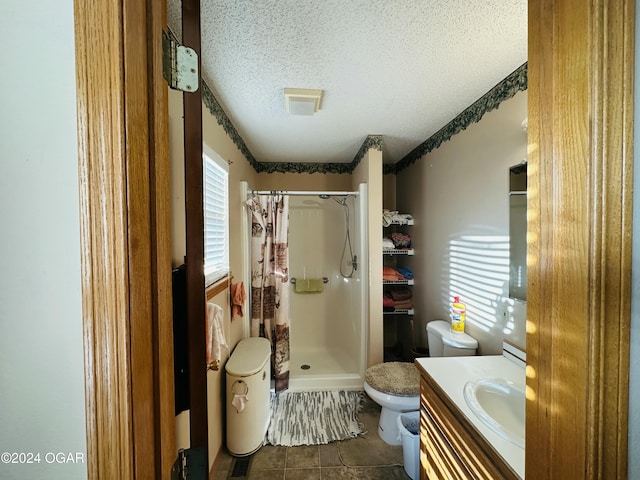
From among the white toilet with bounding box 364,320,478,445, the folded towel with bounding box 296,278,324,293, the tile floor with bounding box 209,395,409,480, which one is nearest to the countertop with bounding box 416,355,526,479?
the white toilet with bounding box 364,320,478,445

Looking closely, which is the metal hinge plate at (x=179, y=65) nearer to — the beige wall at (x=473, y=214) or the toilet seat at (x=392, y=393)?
the beige wall at (x=473, y=214)

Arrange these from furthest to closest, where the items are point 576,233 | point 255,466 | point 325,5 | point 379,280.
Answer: point 379,280, point 255,466, point 325,5, point 576,233

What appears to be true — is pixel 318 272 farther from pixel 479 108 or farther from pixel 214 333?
pixel 479 108

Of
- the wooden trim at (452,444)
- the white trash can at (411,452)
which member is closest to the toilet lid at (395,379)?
the white trash can at (411,452)

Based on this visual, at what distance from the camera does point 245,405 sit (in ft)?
5.60

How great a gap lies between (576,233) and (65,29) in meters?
0.86

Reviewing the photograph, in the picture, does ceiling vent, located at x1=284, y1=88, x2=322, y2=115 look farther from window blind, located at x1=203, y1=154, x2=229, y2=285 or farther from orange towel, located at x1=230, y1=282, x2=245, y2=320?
orange towel, located at x1=230, y1=282, x2=245, y2=320

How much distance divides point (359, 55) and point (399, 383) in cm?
205

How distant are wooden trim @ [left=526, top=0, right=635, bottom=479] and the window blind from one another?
153 centimetres

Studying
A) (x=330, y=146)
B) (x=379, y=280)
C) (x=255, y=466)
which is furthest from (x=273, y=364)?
(x=330, y=146)

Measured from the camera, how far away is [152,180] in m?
0.47

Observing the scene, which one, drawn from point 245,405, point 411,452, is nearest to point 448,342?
point 411,452

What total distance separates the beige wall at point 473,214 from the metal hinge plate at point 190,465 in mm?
1599

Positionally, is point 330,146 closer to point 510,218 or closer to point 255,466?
point 510,218
